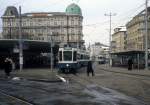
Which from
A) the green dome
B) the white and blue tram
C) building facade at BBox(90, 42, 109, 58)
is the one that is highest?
the green dome

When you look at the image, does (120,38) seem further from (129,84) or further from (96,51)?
(129,84)

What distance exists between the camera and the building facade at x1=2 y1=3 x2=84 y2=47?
422 feet

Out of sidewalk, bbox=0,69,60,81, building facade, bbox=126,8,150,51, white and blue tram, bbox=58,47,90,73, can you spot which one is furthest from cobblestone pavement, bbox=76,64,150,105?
building facade, bbox=126,8,150,51

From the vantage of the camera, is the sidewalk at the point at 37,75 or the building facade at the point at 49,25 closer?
the sidewalk at the point at 37,75

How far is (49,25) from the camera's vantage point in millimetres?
146500

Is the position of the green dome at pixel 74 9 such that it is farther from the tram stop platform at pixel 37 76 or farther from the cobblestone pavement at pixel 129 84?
the cobblestone pavement at pixel 129 84

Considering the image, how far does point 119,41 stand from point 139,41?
132ft

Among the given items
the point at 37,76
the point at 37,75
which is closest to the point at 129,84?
the point at 37,76

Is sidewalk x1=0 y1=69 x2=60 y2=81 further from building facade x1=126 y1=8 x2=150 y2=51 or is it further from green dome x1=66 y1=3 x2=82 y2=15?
green dome x1=66 y1=3 x2=82 y2=15

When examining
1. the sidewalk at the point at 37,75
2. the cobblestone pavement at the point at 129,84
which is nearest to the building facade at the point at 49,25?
the sidewalk at the point at 37,75

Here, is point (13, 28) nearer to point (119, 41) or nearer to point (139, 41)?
point (139, 41)

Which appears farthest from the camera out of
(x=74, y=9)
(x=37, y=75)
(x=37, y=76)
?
(x=74, y=9)

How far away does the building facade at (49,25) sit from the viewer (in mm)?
128625

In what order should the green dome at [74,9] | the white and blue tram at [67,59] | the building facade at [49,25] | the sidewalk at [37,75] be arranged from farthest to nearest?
the green dome at [74,9] < the building facade at [49,25] < the white and blue tram at [67,59] < the sidewalk at [37,75]
